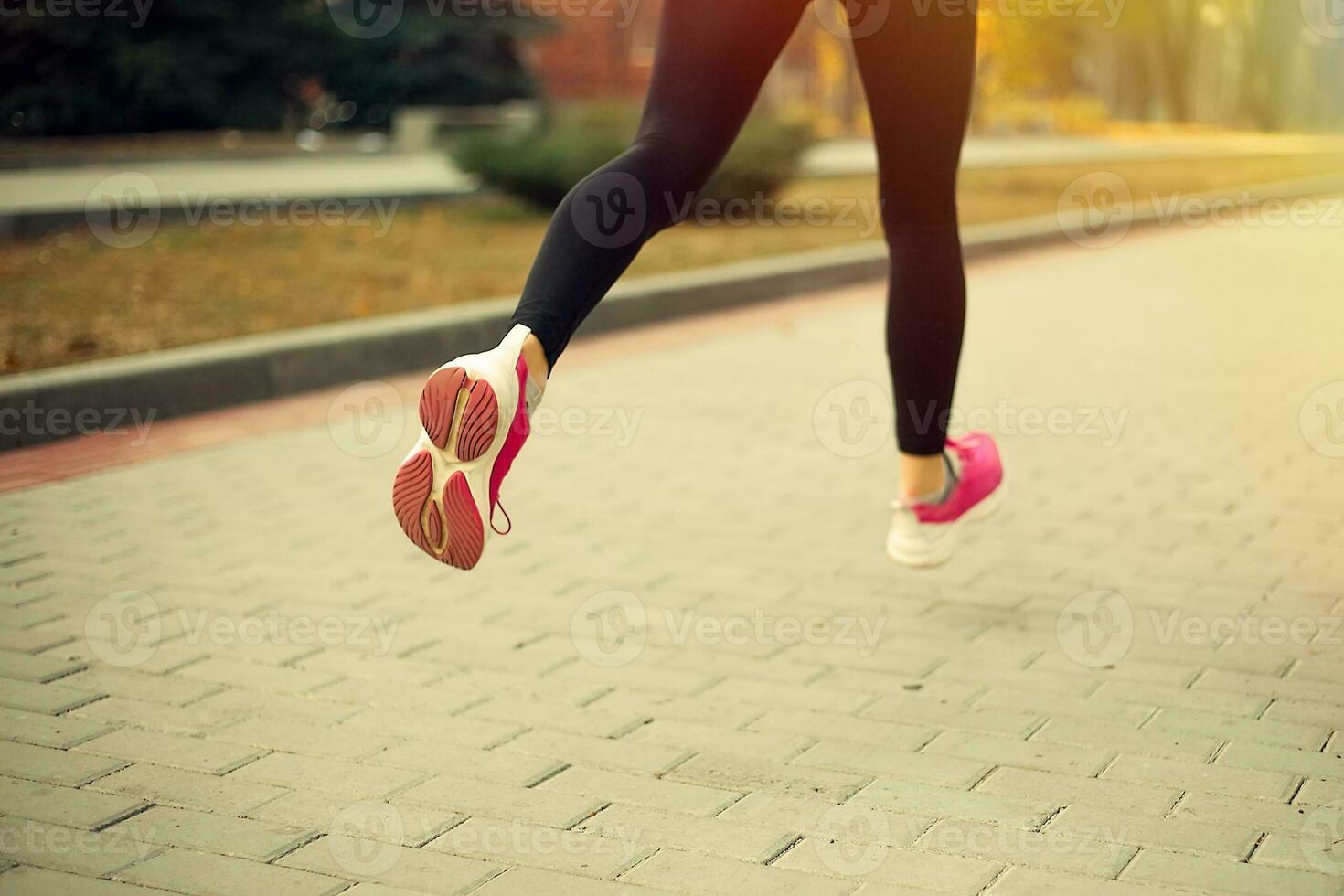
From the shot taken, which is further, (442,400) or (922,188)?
(922,188)

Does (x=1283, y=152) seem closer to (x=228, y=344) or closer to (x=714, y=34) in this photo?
(x=228, y=344)

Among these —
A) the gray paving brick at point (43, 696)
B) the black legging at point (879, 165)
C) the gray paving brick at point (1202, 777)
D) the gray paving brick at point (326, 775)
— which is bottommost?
the gray paving brick at point (1202, 777)

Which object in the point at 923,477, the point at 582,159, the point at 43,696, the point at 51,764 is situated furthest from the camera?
the point at 582,159

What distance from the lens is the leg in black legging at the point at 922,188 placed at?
9.72 ft

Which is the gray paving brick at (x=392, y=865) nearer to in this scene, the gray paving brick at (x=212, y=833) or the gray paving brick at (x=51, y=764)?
the gray paving brick at (x=212, y=833)

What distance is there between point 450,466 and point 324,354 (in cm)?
431

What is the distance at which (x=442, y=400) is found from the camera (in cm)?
252

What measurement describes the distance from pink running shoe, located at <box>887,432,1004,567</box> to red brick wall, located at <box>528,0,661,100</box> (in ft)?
132

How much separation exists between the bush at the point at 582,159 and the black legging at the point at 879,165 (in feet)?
33.5

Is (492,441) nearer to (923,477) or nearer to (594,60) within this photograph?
(923,477)

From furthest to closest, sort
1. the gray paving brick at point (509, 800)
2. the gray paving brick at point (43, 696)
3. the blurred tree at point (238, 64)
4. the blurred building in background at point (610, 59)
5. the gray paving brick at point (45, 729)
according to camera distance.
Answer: the blurred building in background at point (610, 59) → the blurred tree at point (238, 64) → the gray paving brick at point (43, 696) → the gray paving brick at point (45, 729) → the gray paving brick at point (509, 800)

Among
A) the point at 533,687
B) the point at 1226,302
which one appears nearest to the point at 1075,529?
the point at 533,687

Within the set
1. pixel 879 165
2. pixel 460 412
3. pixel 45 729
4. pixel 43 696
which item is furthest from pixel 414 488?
pixel 879 165

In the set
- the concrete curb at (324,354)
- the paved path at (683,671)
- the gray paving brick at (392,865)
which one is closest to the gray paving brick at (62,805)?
the paved path at (683,671)
